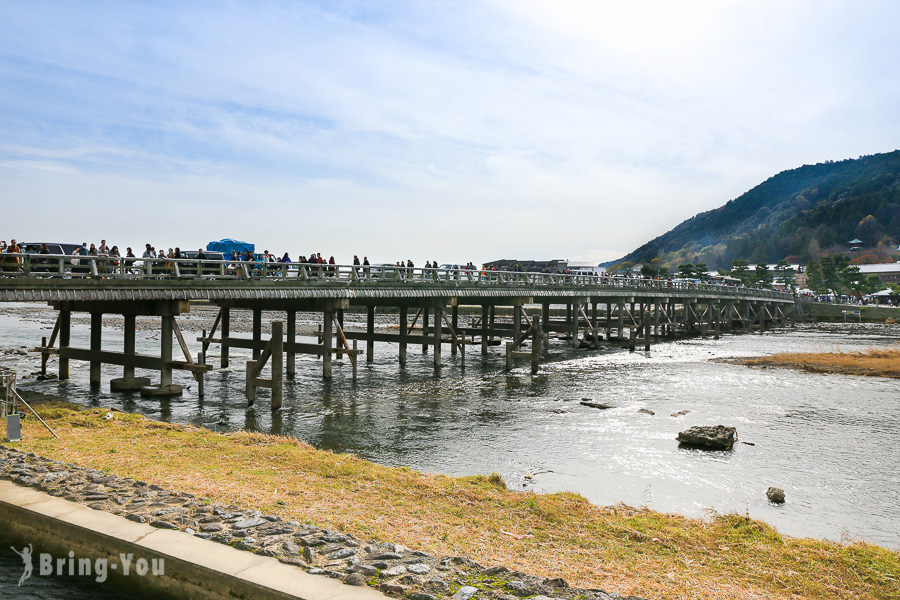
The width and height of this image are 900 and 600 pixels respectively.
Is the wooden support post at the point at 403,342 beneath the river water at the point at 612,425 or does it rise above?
above

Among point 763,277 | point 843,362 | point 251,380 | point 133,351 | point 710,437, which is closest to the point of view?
point 710,437

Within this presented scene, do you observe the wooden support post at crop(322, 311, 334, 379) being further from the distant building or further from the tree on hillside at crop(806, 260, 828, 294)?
the distant building

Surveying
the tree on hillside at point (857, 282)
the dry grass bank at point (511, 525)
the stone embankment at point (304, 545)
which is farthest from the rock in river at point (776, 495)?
the tree on hillside at point (857, 282)

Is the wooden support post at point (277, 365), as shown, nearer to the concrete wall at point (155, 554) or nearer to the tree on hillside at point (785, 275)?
the concrete wall at point (155, 554)

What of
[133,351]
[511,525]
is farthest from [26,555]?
[133,351]

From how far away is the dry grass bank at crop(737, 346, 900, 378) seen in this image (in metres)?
35.8

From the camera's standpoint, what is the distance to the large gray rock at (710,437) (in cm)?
1761

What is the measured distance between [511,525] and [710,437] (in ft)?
34.5

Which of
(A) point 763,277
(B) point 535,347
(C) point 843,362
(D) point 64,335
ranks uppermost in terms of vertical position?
(A) point 763,277

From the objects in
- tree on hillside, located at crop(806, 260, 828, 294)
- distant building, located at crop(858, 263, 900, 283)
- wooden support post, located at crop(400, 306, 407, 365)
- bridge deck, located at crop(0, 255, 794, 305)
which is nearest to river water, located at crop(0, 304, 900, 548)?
wooden support post, located at crop(400, 306, 407, 365)

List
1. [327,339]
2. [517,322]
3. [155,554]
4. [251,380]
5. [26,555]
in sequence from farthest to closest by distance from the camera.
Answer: [517,322]
[327,339]
[251,380]
[26,555]
[155,554]

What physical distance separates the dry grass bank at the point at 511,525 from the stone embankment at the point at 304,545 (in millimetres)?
518

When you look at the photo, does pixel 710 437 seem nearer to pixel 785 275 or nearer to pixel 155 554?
pixel 155 554

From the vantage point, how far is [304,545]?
7.35 meters
